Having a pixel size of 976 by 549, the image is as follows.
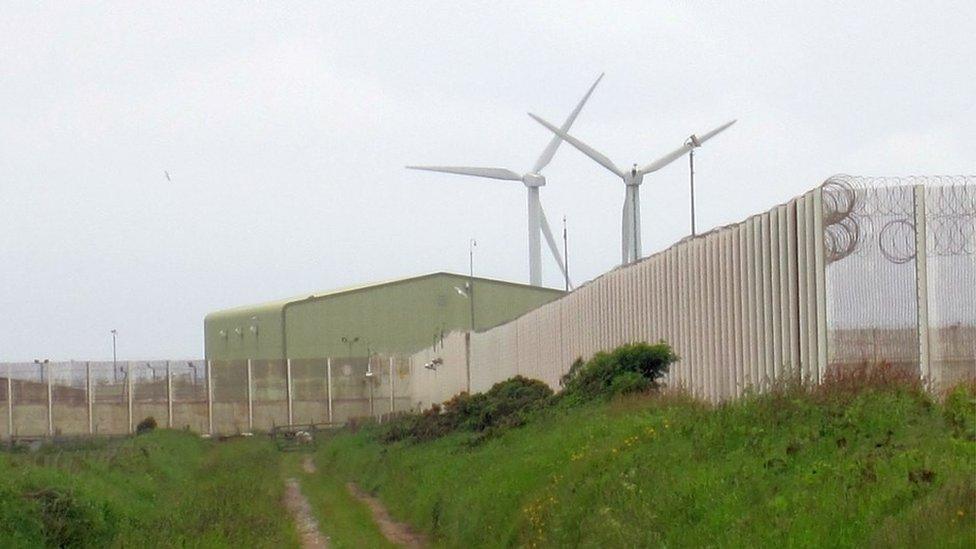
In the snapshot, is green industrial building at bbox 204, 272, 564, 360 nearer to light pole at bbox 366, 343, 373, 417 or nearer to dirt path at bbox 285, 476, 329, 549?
light pole at bbox 366, 343, 373, 417

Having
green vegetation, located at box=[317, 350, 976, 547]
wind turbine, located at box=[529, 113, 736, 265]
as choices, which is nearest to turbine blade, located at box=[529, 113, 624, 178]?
wind turbine, located at box=[529, 113, 736, 265]

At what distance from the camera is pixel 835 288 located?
1962 centimetres

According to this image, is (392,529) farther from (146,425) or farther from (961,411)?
(146,425)

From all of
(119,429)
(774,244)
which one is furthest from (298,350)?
(774,244)

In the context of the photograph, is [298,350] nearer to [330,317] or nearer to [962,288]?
[330,317]

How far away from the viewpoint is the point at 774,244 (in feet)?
69.3

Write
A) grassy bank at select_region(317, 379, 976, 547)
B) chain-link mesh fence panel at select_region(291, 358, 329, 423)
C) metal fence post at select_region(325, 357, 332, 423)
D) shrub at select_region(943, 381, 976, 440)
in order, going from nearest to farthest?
grassy bank at select_region(317, 379, 976, 547), shrub at select_region(943, 381, 976, 440), chain-link mesh fence panel at select_region(291, 358, 329, 423), metal fence post at select_region(325, 357, 332, 423)

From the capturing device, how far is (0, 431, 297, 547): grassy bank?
55.9ft

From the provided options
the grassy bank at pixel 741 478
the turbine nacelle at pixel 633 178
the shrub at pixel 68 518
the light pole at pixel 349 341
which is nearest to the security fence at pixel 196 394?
the light pole at pixel 349 341

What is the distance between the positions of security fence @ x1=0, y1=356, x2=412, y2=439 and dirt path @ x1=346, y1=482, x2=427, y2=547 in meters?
33.2

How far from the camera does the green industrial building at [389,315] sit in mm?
71250

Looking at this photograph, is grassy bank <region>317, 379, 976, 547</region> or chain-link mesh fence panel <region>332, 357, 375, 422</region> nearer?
grassy bank <region>317, 379, 976, 547</region>

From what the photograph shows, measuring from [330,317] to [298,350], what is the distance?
7.91ft

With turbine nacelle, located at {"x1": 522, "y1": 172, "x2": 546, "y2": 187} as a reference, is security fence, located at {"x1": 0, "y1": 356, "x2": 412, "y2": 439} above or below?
below
